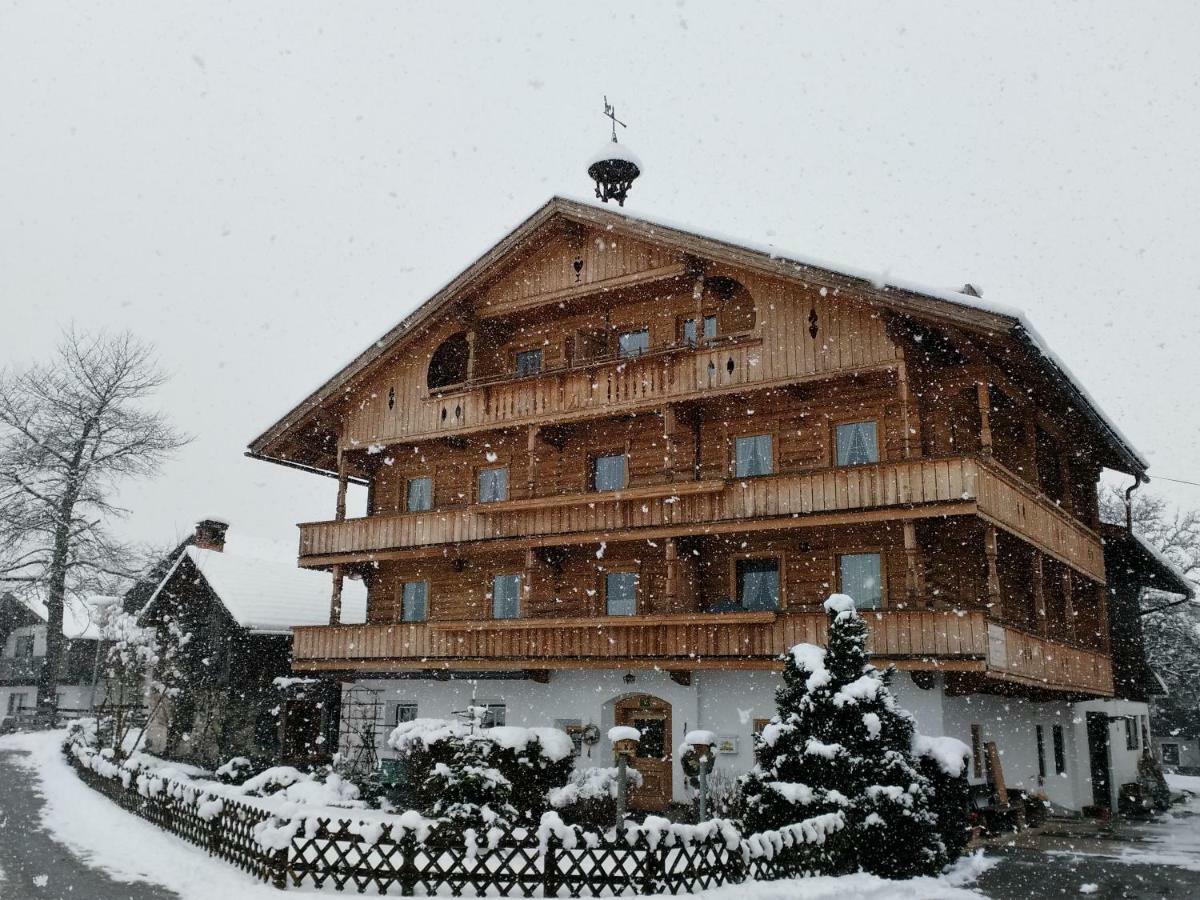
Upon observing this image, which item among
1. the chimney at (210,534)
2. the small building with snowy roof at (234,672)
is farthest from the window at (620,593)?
the chimney at (210,534)

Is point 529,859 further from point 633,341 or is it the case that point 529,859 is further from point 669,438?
point 633,341

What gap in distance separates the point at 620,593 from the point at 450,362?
28.0ft

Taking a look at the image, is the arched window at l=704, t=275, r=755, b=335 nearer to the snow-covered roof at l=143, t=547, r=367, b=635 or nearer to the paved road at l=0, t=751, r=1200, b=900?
the paved road at l=0, t=751, r=1200, b=900

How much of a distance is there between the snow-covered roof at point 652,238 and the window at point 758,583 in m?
6.23

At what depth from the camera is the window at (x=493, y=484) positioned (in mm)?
26891

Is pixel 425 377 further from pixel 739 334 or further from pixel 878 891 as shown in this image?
pixel 878 891

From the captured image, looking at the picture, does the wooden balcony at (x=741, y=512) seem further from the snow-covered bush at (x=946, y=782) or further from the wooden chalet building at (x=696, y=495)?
the snow-covered bush at (x=946, y=782)

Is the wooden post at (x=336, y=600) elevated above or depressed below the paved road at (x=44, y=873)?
above

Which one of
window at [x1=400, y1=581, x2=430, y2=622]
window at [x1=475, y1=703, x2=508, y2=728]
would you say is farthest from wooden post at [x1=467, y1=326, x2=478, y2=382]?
window at [x1=475, y1=703, x2=508, y2=728]

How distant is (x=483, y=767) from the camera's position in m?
16.2

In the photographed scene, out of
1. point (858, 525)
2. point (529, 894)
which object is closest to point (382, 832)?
point (529, 894)

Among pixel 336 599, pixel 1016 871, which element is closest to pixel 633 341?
pixel 336 599

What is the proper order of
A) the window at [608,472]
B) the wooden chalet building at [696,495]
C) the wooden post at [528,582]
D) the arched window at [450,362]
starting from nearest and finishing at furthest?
the wooden chalet building at [696,495], the wooden post at [528,582], the window at [608,472], the arched window at [450,362]

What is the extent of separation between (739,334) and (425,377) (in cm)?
860
